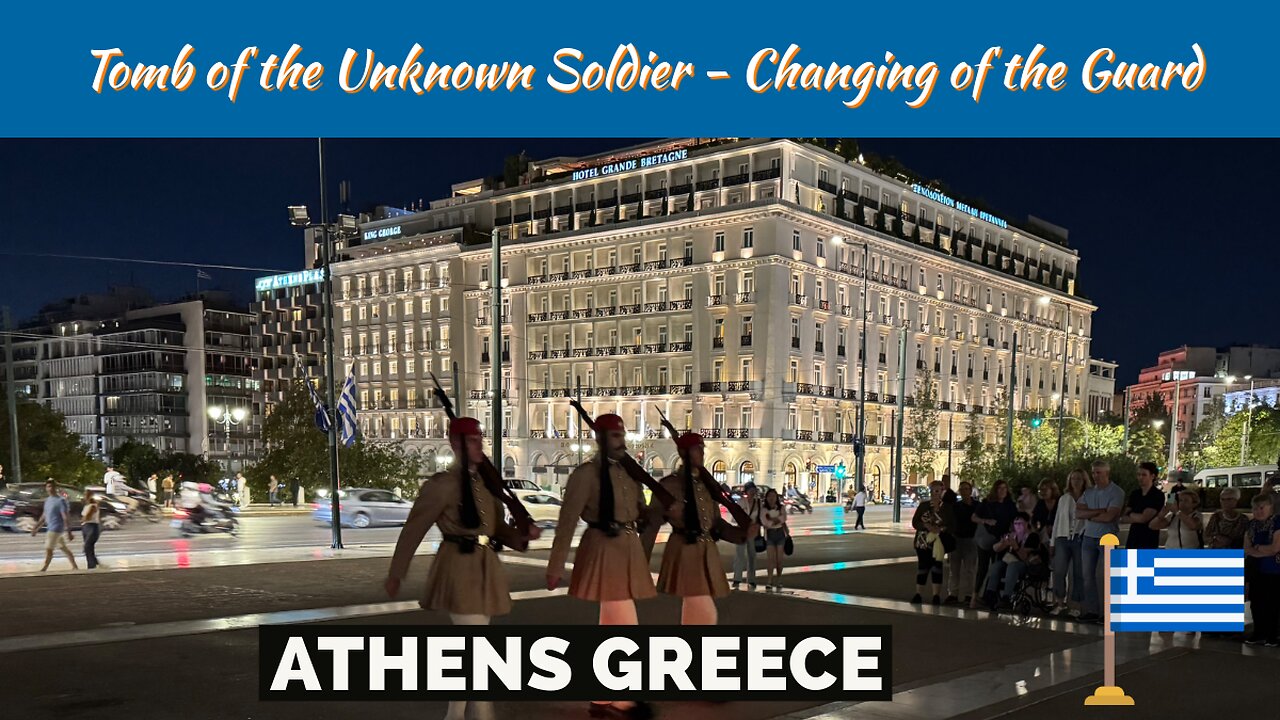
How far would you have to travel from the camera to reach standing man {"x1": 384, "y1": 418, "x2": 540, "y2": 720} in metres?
6.88

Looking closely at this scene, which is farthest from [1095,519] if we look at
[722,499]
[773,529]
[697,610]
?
[697,610]

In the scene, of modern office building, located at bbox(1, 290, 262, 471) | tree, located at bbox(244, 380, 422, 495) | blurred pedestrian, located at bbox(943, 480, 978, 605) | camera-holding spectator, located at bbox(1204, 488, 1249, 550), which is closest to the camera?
camera-holding spectator, located at bbox(1204, 488, 1249, 550)

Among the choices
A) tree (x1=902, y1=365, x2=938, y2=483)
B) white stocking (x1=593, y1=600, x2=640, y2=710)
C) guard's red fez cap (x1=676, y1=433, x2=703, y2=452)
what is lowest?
tree (x1=902, y1=365, x2=938, y2=483)

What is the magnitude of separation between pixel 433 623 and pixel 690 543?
17.8 feet

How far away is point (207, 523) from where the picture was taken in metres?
31.5

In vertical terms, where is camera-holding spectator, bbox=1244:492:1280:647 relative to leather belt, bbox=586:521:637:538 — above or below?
below

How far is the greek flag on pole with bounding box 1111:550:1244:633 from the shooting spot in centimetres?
870

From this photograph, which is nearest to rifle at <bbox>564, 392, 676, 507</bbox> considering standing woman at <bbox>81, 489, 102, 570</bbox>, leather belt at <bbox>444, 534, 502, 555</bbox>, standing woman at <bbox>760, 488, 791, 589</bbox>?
leather belt at <bbox>444, 534, 502, 555</bbox>

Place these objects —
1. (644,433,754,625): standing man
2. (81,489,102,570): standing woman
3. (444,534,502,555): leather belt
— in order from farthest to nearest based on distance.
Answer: (81,489,102,570): standing woman → (644,433,754,625): standing man → (444,534,502,555): leather belt

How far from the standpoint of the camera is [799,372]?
78438 mm

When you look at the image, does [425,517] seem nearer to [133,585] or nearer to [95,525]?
[133,585]

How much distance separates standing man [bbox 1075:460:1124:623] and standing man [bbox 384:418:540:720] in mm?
8724

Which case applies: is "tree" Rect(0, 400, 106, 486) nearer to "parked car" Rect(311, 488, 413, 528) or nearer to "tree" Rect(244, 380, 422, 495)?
"tree" Rect(244, 380, 422, 495)

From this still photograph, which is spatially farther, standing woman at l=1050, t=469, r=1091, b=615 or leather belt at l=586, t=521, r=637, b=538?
standing woman at l=1050, t=469, r=1091, b=615
